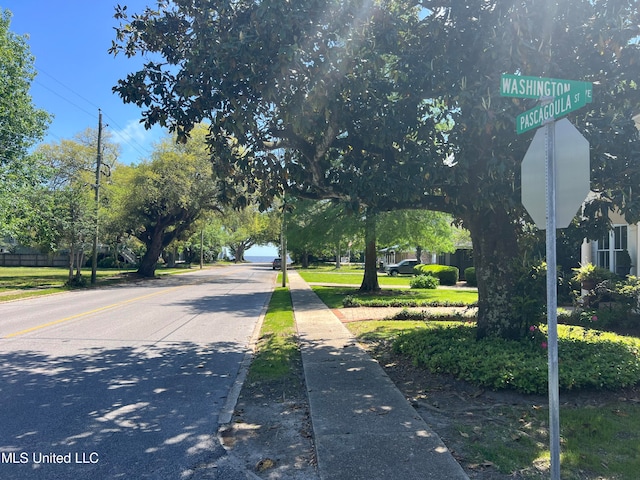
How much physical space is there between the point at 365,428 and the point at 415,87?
4.69m

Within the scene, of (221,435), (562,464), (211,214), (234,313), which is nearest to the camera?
(562,464)

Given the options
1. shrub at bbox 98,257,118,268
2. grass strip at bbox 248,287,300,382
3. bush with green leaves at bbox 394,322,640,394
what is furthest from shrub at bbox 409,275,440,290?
shrub at bbox 98,257,118,268

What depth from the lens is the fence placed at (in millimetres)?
57375

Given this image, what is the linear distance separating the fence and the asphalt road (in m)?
50.5

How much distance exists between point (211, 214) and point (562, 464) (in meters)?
33.7

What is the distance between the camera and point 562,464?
3916 mm

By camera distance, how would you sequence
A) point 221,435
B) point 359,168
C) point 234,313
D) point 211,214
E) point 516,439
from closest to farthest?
point 516,439 < point 221,435 < point 359,168 < point 234,313 < point 211,214

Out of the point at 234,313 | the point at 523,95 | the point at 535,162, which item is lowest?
the point at 234,313

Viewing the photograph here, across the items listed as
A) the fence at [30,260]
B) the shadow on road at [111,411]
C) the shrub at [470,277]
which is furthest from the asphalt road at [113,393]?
the fence at [30,260]

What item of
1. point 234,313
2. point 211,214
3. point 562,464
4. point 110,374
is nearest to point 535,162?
point 562,464

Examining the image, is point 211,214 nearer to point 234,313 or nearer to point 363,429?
point 234,313

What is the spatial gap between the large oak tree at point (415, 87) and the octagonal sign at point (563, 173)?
2.22 meters

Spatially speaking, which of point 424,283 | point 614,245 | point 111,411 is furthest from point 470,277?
point 111,411

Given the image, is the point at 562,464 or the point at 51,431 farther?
the point at 51,431
